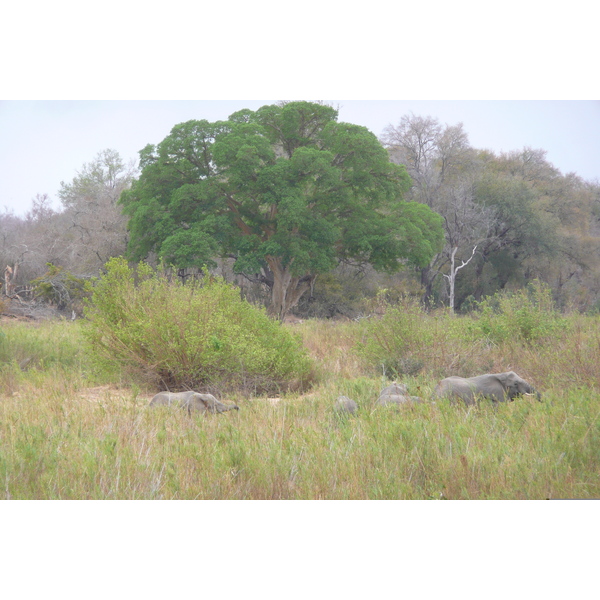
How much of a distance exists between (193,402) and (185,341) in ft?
4.34

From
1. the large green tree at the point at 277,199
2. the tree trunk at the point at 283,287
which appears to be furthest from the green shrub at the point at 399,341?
the tree trunk at the point at 283,287

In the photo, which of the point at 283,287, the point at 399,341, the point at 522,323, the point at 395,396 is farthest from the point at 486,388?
the point at 283,287

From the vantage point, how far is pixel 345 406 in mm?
5227

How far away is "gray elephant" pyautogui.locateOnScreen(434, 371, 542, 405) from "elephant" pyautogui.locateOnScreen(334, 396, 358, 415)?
2.71ft

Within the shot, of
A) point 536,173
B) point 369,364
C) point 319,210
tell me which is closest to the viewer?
point 369,364

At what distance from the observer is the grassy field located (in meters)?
3.35

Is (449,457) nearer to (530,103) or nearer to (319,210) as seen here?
(530,103)

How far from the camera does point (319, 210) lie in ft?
62.6

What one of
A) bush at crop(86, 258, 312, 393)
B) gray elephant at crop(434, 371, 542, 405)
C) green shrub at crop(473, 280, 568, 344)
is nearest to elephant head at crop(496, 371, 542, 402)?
gray elephant at crop(434, 371, 542, 405)

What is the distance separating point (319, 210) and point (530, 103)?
1300 cm

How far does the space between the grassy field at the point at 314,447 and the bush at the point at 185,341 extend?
86 cm

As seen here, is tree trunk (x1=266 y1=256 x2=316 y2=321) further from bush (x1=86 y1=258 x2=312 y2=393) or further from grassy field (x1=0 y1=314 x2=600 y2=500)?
grassy field (x1=0 y1=314 x2=600 y2=500)
